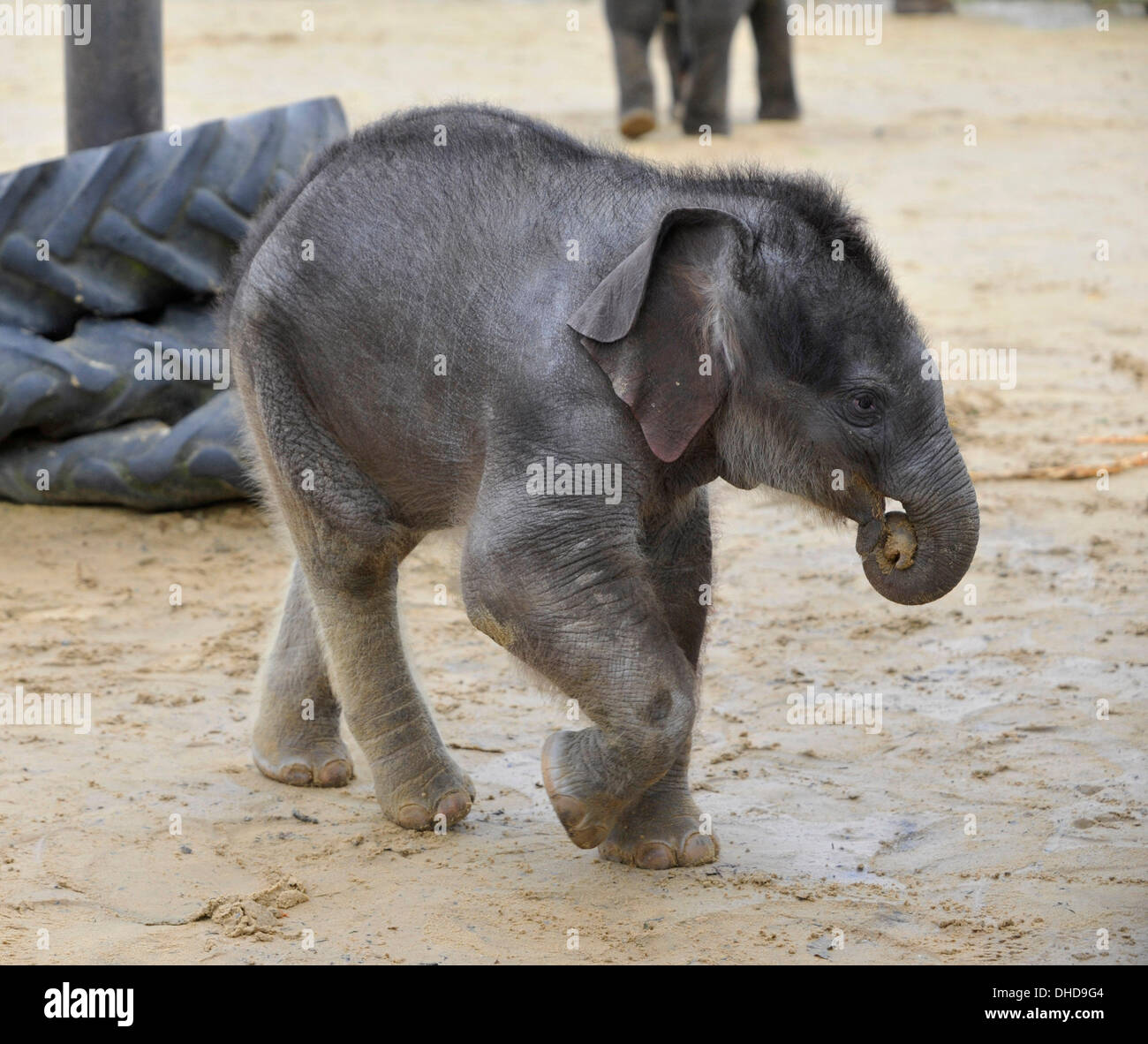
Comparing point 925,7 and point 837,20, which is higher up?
point 925,7

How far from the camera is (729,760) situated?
4.50 metres

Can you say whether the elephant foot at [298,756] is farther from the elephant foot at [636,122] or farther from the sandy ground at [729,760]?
the elephant foot at [636,122]

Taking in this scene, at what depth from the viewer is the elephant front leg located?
3.43m

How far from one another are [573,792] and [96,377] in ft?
10.2

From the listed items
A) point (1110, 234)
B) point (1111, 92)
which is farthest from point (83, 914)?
point (1111, 92)

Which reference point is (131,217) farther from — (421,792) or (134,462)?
(421,792)

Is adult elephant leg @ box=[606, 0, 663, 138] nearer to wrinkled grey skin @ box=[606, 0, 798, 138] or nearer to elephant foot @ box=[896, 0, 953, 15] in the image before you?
wrinkled grey skin @ box=[606, 0, 798, 138]

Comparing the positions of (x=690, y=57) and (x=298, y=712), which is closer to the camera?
(x=298, y=712)

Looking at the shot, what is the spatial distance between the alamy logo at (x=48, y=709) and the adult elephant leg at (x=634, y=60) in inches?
357

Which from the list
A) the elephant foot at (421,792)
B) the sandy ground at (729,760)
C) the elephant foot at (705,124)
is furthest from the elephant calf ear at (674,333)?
the elephant foot at (705,124)

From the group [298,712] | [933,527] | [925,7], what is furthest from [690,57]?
[933,527]

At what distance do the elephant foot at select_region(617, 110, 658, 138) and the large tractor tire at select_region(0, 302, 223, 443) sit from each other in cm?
731

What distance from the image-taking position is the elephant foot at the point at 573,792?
3492mm

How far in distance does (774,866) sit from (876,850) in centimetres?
24
